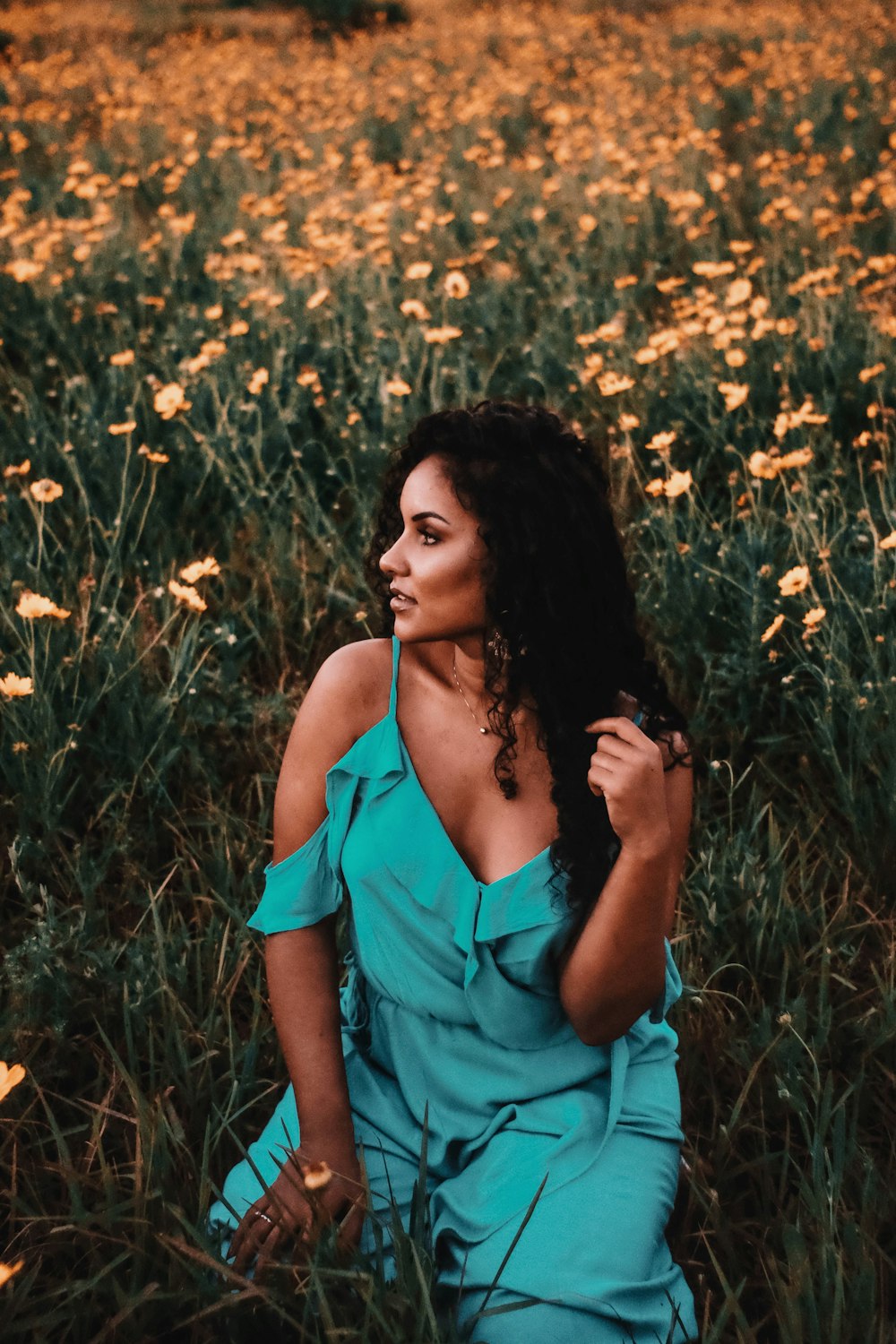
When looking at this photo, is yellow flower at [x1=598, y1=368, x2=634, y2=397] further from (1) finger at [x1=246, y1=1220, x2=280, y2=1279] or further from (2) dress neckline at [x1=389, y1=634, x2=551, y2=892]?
(1) finger at [x1=246, y1=1220, x2=280, y2=1279]

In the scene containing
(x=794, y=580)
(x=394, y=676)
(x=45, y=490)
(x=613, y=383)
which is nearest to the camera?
(x=394, y=676)

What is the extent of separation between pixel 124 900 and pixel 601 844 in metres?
0.99

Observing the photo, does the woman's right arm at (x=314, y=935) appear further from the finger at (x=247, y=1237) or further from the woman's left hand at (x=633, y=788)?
the woman's left hand at (x=633, y=788)

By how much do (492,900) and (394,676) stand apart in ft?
0.99

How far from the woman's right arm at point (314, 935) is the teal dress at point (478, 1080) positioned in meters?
0.03

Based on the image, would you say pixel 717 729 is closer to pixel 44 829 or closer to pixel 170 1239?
pixel 44 829

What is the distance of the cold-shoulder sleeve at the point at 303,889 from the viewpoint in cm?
145

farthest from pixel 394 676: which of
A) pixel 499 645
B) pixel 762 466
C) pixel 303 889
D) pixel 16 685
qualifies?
pixel 762 466

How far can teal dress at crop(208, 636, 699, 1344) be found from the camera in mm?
1259

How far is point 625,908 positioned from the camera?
125cm

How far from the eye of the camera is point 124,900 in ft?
6.45

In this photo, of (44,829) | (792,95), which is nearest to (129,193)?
(792,95)

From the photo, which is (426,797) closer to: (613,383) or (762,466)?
(762,466)

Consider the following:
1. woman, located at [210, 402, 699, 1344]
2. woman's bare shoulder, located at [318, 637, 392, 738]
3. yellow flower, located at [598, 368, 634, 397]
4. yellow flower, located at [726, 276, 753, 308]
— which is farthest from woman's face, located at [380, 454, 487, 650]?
yellow flower, located at [726, 276, 753, 308]
